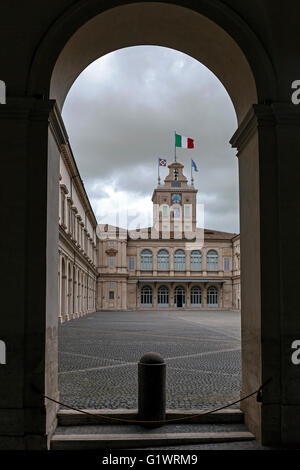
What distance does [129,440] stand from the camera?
6.14 m

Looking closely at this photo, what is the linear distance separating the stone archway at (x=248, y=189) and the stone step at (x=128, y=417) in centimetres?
29

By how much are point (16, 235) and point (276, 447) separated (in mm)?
4568

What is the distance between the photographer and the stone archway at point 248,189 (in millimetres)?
6250

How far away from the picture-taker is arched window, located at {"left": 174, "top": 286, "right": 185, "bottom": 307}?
239 ft

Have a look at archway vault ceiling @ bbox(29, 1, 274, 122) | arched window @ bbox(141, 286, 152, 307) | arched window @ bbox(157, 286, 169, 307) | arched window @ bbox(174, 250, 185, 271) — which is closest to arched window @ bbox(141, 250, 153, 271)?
arched window @ bbox(141, 286, 152, 307)

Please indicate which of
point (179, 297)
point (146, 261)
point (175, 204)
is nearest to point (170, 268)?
point (146, 261)

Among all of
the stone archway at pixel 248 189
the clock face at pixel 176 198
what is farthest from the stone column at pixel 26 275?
the clock face at pixel 176 198

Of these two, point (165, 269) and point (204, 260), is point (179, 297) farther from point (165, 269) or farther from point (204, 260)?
point (204, 260)

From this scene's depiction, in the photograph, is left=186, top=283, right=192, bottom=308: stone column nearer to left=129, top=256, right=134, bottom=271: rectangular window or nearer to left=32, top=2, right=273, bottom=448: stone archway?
left=129, top=256, right=134, bottom=271: rectangular window

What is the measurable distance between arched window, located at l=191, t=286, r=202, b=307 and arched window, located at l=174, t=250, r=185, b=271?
384 centimetres

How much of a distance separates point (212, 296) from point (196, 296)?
2634mm

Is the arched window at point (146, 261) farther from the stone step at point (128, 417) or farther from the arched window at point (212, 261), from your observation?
the stone step at point (128, 417)

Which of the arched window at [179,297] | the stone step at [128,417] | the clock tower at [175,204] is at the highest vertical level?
the clock tower at [175,204]
